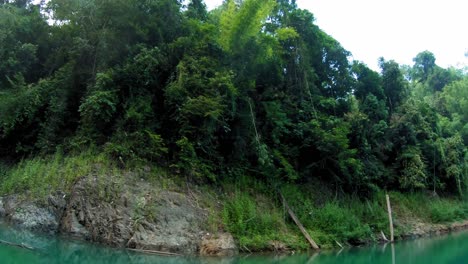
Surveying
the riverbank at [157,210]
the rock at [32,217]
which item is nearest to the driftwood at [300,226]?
the riverbank at [157,210]

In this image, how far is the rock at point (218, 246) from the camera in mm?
12555

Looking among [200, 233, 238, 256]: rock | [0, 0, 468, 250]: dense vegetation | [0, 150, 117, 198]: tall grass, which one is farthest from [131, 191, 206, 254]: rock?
[0, 150, 117, 198]: tall grass

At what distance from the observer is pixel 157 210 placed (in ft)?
42.3

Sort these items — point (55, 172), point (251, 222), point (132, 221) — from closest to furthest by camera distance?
point (132, 221) < point (55, 172) < point (251, 222)

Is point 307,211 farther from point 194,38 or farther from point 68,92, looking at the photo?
point 68,92

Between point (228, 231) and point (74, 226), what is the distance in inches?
191

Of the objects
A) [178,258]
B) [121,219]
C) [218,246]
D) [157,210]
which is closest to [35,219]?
[121,219]

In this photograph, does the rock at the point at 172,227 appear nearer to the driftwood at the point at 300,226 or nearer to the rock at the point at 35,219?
the rock at the point at 35,219

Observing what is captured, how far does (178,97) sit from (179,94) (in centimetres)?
13

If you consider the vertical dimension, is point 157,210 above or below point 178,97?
below

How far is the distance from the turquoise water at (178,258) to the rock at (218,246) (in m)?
0.45

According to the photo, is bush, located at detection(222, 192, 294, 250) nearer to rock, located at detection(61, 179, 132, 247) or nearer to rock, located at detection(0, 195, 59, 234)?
rock, located at detection(61, 179, 132, 247)

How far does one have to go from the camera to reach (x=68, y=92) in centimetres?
1586

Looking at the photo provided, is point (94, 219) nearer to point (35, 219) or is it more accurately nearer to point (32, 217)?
point (35, 219)
